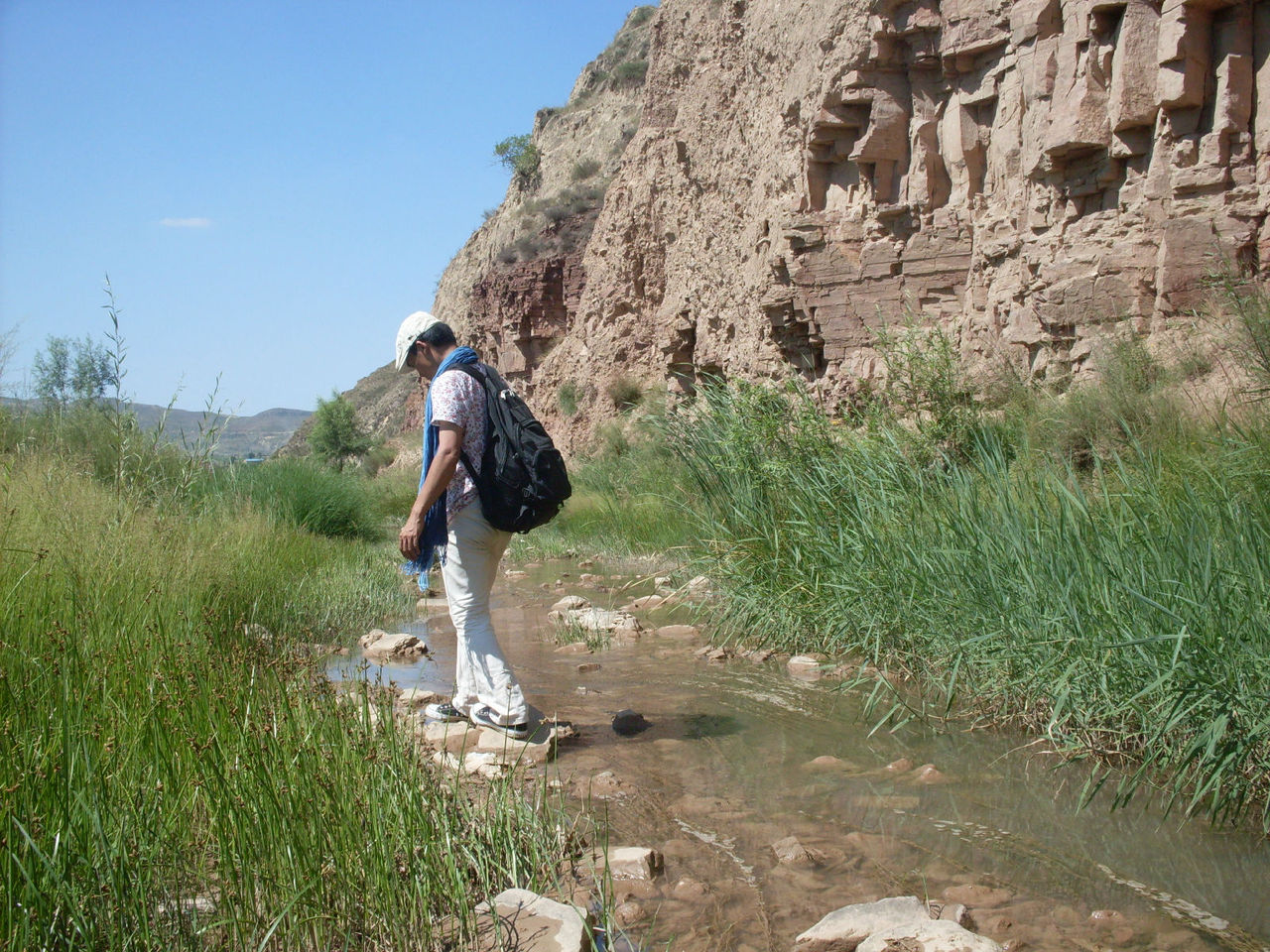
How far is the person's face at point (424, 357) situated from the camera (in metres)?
4.37

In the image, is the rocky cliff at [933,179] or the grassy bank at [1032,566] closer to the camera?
the grassy bank at [1032,566]

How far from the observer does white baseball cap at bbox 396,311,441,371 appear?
173 inches

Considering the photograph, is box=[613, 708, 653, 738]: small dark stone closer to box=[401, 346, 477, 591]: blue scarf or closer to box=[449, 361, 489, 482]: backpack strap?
box=[401, 346, 477, 591]: blue scarf

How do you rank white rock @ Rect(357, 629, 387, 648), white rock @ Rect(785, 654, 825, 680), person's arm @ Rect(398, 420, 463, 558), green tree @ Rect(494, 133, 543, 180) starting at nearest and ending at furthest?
1. person's arm @ Rect(398, 420, 463, 558)
2. white rock @ Rect(785, 654, 825, 680)
3. white rock @ Rect(357, 629, 387, 648)
4. green tree @ Rect(494, 133, 543, 180)

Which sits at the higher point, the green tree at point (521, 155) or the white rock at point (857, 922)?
the green tree at point (521, 155)

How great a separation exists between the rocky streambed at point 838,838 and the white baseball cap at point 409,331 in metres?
1.54

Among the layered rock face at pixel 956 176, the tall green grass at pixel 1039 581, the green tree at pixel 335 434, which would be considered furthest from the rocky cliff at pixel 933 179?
the green tree at pixel 335 434

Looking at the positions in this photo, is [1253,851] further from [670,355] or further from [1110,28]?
[670,355]

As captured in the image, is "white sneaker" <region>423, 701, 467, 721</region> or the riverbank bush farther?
the riverbank bush

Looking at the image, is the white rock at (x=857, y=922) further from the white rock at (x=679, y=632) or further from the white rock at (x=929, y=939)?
the white rock at (x=679, y=632)

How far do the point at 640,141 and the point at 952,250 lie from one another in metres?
13.3

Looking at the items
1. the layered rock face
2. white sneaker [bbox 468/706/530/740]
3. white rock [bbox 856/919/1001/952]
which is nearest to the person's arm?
white sneaker [bbox 468/706/530/740]

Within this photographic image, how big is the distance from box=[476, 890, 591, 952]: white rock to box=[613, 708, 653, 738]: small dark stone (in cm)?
200

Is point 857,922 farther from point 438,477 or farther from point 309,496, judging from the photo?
point 309,496
